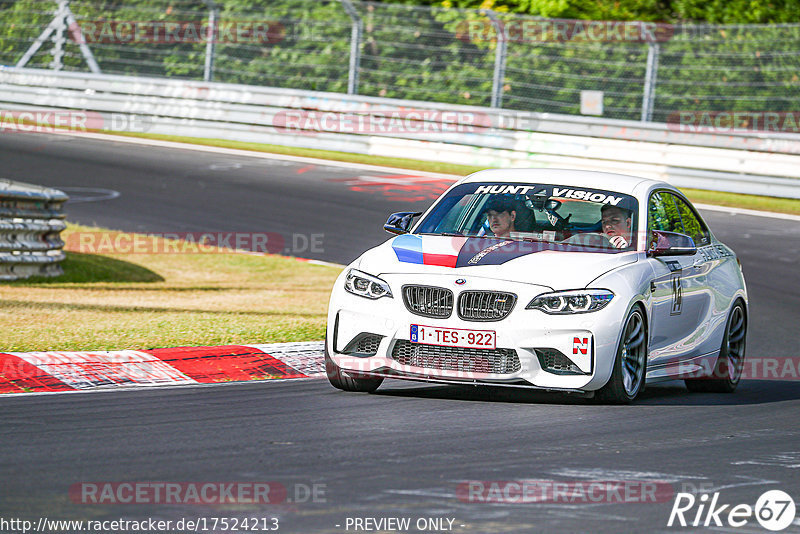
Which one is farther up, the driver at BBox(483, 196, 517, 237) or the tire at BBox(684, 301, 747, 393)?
the driver at BBox(483, 196, 517, 237)

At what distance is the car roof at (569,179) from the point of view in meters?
9.22

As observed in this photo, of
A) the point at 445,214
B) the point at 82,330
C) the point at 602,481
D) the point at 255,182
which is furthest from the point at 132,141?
the point at 602,481

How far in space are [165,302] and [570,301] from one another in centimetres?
553

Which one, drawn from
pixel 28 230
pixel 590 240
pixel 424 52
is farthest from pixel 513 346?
pixel 424 52

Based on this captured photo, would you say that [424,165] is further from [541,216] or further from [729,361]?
[541,216]

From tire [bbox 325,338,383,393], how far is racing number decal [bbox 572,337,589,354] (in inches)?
52.2

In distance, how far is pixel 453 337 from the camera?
25.6ft

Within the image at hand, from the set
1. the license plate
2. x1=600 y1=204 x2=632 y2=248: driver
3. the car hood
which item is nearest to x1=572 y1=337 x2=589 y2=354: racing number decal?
the car hood

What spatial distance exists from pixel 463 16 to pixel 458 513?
1912cm

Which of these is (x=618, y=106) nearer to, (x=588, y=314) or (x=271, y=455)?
(x=588, y=314)

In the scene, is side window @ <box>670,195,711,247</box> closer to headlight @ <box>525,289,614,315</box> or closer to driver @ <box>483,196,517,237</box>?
driver @ <box>483,196,517,237</box>

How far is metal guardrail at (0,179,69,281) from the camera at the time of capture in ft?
42.2

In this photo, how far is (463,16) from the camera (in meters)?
23.6

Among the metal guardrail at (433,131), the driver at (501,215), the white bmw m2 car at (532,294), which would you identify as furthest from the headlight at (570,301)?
the metal guardrail at (433,131)
